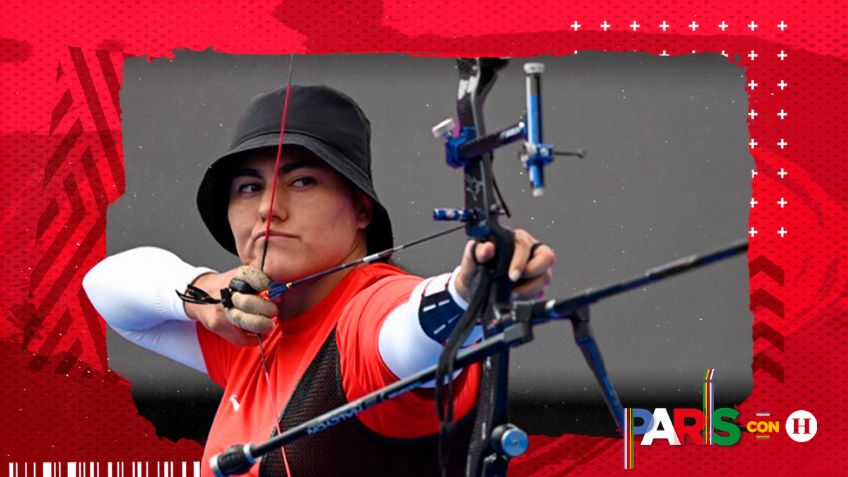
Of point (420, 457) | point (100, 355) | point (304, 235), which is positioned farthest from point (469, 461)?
point (100, 355)

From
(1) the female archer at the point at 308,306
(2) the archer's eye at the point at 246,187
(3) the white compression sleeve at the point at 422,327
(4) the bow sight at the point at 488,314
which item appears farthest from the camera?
(2) the archer's eye at the point at 246,187

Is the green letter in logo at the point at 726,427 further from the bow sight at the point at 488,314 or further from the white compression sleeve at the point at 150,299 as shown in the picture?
the bow sight at the point at 488,314

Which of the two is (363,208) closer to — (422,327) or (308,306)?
(308,306)

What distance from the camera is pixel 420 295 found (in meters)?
1.48

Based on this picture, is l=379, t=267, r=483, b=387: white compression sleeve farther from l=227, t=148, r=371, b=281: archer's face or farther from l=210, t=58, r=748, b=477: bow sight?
l=227, t=148, r=371, b=281: archer's face

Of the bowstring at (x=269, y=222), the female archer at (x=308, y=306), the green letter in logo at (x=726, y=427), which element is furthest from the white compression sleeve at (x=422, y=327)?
the green letter in logo at (x=726, y=427)

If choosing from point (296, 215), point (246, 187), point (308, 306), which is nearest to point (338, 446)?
point (308, 306)

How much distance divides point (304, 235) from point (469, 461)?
634 millimetres

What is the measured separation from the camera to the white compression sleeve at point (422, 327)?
1.42 meters

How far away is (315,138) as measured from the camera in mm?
1859

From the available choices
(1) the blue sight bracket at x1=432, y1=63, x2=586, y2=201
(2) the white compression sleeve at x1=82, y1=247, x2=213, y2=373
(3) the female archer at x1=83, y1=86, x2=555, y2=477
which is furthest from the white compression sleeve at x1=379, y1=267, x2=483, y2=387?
(2) the white compression sleeve at x1=82, y1=247, x2=213, y2=373

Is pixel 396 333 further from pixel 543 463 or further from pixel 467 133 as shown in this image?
pixel 543 463

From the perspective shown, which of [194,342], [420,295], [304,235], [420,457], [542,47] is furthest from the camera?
[542,47]

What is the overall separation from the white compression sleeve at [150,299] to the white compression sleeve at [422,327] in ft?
2.11
